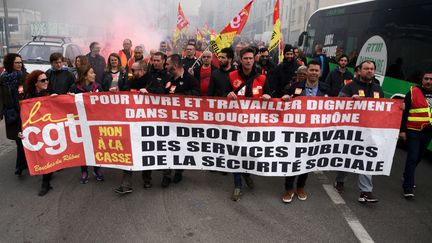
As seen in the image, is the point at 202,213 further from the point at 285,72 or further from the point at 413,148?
the point at 285,72

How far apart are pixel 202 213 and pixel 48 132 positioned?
223 centimetres

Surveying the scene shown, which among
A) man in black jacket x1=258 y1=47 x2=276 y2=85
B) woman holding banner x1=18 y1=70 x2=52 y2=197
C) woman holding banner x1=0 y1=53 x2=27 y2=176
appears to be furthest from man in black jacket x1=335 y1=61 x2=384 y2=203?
woman holding banner x1=0 y1=53 x2=27 y2=176

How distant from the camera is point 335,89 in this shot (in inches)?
290

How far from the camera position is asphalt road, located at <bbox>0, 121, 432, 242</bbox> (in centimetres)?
394

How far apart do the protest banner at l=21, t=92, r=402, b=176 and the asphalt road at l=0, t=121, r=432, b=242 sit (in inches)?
16.3

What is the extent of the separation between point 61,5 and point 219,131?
126ft

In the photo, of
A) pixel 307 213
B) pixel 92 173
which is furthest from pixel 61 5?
pixel 307 213

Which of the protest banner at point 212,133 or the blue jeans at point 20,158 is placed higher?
the protest banner at point 212,133

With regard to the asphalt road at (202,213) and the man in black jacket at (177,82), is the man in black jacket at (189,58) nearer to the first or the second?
the man in black jacket at (177,82)

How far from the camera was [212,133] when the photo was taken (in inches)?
192

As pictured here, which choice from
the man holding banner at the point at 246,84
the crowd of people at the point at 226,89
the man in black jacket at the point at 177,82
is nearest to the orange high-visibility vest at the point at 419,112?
the crowd of people at the point at 226,89

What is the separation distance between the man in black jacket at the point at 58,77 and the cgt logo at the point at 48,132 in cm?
112

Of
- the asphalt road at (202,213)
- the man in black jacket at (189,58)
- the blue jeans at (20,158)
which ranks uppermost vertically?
the man in black jacket at (189,58)

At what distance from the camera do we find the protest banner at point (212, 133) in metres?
4.72
